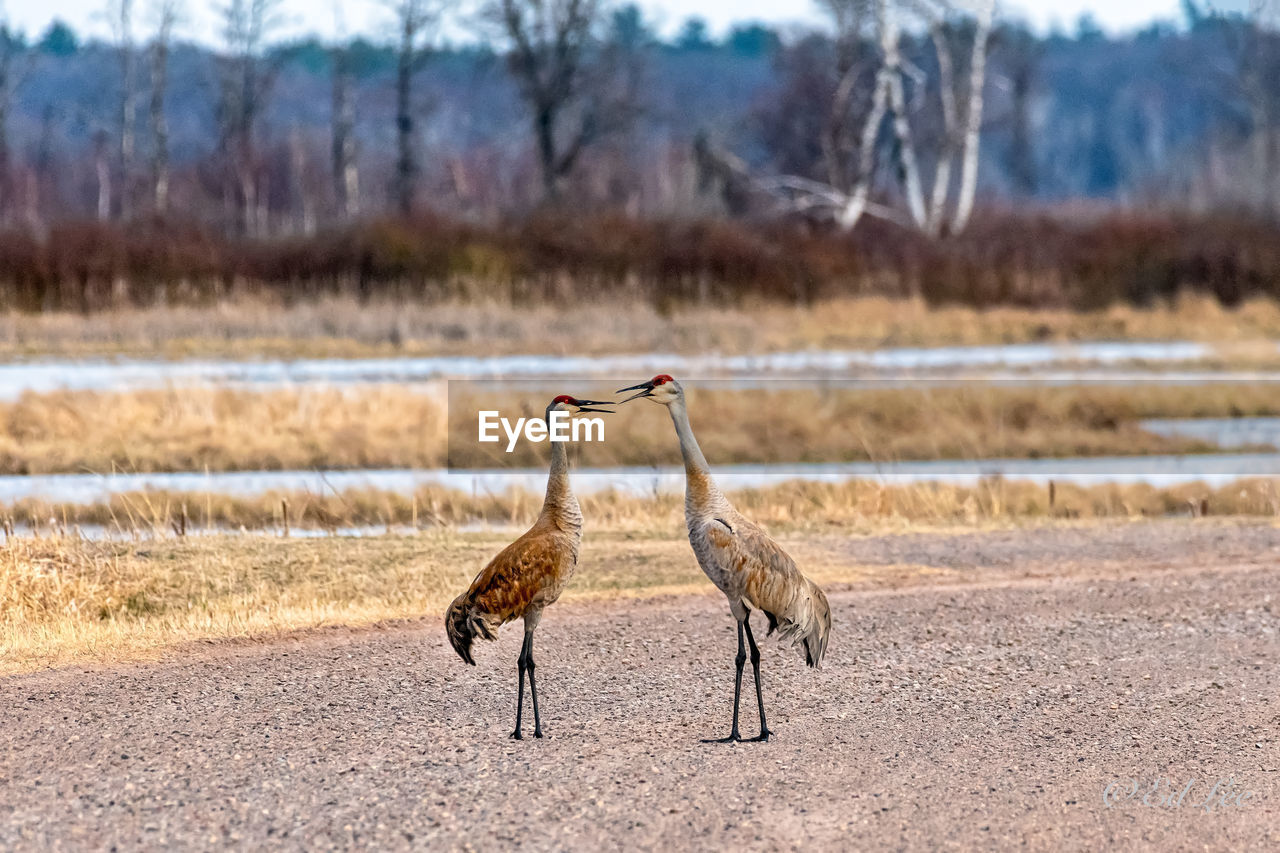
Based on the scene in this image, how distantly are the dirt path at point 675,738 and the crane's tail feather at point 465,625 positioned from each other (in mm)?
571

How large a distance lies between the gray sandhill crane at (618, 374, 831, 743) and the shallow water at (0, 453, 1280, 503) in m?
8.89

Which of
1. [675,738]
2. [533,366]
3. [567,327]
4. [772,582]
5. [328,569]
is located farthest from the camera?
[567,327]

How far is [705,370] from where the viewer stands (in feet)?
80.4

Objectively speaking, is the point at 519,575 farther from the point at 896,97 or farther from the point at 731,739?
the point at 896,97

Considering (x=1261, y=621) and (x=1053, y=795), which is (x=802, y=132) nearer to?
(x=1261, y=621)

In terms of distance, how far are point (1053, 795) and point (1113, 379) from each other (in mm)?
18238

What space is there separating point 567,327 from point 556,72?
1156 cm

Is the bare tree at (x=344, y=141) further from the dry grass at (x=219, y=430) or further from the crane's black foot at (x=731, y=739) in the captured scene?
the crane's black foot at (x=731, y=739)

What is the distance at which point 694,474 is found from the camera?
7.00 meters

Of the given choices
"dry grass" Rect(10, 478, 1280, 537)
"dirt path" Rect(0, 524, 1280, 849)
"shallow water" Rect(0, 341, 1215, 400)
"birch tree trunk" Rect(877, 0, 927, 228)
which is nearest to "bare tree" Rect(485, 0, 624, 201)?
"birch tree trunk" Rect(877, 0, 927, 228)

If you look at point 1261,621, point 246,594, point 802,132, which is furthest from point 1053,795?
point 802,132

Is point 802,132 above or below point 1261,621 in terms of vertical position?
above

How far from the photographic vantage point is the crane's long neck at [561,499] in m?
7.33

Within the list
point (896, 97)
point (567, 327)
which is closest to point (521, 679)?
point (567, 327)
